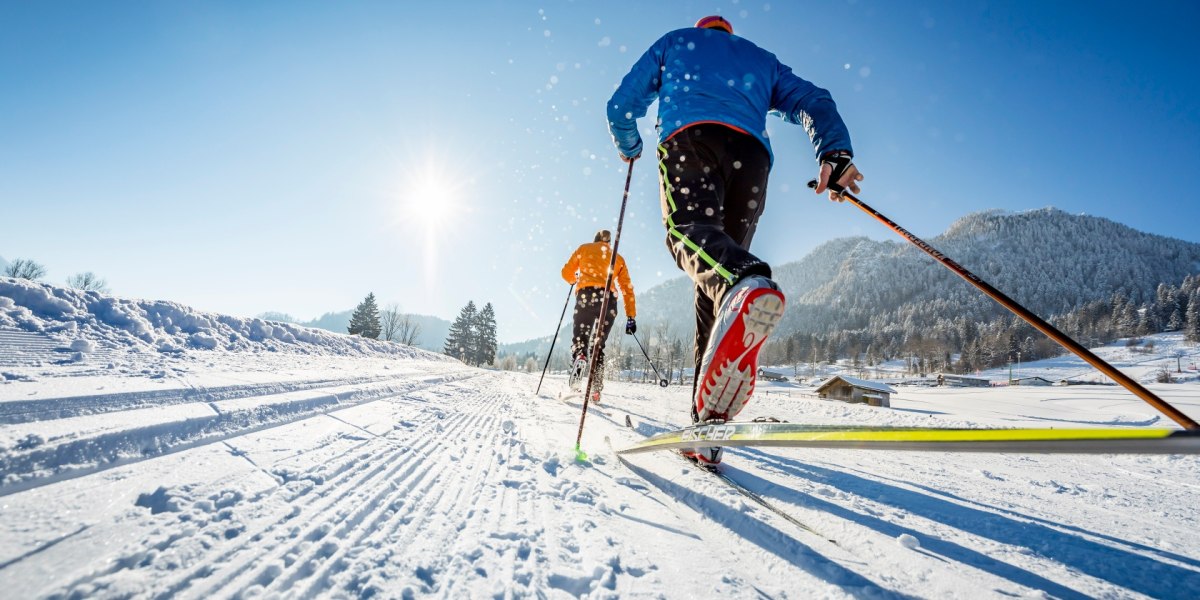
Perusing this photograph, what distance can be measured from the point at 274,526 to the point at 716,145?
226 cm

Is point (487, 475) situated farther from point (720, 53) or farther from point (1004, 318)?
point (1004, 318)

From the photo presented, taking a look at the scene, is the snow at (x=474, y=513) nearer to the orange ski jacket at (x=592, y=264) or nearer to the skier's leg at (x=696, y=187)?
the skier's leg at (x=696, y=187)

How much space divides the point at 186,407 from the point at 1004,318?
443 feet

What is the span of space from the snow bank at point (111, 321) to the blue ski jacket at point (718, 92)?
404 centimetres

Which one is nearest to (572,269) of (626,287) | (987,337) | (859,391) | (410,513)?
(626,287)

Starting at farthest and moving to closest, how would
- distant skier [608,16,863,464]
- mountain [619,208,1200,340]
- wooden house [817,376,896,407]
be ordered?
mountain [619,208,1200,340]
wooden house [817,376,896,407]
distant skier [608,16,863,464]

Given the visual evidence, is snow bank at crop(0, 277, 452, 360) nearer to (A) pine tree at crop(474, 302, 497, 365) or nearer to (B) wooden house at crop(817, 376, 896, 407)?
(B) wooden house at crop(817, 376, 896, 407)

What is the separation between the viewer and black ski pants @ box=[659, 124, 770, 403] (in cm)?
206

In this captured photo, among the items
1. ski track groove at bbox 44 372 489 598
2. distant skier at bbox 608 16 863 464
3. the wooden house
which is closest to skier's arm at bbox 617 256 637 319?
distant skier at bbox 608 16 863 464

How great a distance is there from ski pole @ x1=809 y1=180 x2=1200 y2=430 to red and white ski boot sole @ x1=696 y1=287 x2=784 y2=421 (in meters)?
0.77

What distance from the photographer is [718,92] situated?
89.2 inches

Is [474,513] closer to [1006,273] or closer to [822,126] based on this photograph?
[822,126]

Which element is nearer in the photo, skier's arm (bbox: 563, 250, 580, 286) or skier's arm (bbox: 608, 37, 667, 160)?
skier's arm (bbox: 608, 37, 667, 160)

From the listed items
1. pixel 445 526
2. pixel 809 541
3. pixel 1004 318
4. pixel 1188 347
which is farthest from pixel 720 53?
pixel 1004 318
